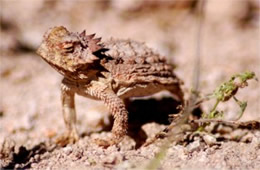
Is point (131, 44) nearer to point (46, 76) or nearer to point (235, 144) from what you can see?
point (235, 144)

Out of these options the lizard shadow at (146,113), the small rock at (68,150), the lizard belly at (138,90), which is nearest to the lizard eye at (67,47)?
the lizard belly at (138,90)

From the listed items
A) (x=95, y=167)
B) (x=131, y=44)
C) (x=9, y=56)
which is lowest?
(x=95, y=167)

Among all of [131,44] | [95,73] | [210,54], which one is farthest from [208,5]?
[95,73]

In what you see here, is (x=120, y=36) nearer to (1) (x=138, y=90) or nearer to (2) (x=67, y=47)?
(1) (x=138, y=90)

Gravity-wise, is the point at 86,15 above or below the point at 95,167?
above

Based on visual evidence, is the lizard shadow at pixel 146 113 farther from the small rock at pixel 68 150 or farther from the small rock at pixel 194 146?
the small rock at pixel 68 150

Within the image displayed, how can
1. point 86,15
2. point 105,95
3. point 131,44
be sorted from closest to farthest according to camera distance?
point 105,95
point 131,44
point 86,15

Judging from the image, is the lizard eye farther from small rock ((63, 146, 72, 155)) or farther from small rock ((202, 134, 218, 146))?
small rock ((202, 134, 218, 146))
